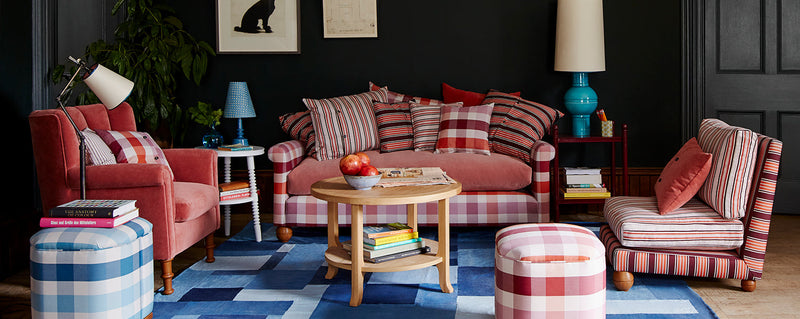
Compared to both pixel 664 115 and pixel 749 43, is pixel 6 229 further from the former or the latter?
pixel 749 43

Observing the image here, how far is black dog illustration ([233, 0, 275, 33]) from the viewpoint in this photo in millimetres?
5371

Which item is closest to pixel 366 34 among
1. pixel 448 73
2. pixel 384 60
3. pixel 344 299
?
pixel 384 60

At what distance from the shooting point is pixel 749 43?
5129 millimetres

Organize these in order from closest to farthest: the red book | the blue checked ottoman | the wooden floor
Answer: the blue checked ottoman, the red book, the wooden floor

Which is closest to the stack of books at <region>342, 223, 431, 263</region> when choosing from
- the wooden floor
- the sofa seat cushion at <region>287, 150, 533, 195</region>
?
the sofa seat cushion at <region>287, 150, 533, 195</region>

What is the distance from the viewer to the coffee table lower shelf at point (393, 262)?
3.27 m

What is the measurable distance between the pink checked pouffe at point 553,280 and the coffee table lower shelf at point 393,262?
0.63 meters

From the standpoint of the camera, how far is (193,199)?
143 inches

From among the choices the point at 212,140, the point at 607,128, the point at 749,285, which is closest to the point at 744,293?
the point at 749,285

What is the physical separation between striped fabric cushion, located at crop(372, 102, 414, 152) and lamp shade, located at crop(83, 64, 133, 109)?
197 centimetres

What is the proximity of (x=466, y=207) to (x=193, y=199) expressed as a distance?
164cm

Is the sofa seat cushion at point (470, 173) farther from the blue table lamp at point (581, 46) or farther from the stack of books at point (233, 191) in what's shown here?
the blue table lamp at point (581, 46)

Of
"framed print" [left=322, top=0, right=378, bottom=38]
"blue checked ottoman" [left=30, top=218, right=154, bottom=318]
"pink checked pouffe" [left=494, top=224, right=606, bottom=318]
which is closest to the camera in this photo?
"pink checked pouffe" [left=494, top=224, right=606, bottom=318]

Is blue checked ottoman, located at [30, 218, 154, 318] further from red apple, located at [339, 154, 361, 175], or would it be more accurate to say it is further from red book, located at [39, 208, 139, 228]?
red apple, located at [339, 154, 361, 175]
